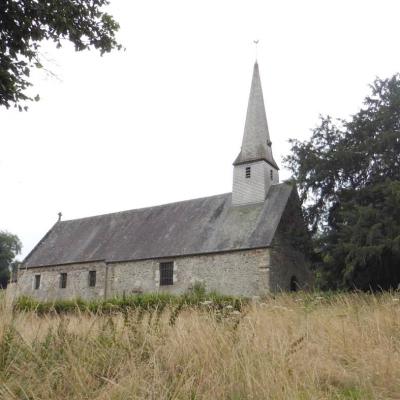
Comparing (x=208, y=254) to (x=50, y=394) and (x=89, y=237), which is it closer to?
(x=89, y=237)

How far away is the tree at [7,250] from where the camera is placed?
147 ft

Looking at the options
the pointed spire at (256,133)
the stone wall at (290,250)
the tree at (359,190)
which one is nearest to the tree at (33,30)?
the tree at (359,190)

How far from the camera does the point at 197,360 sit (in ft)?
12.9

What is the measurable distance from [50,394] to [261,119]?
24.5m

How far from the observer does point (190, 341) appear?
434 cm

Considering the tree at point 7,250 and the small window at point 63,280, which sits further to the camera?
the tree at point 7,250

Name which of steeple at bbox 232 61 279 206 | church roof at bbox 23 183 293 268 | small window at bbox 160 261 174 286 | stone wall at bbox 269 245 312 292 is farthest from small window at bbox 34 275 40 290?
stone wall at bbox 269 245 312 292

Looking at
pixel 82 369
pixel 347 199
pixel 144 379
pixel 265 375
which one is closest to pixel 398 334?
pixel 265 375

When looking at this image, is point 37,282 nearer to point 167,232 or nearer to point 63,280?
point 63,280

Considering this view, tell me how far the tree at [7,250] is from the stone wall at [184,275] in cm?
1931

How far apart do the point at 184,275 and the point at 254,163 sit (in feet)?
24.5

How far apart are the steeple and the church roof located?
63 centimetres

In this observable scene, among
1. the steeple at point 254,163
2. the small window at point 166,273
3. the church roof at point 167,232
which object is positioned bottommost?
the small window at point 166,273

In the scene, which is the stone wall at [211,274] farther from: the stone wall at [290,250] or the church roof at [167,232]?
the stone wall at [290,250]
